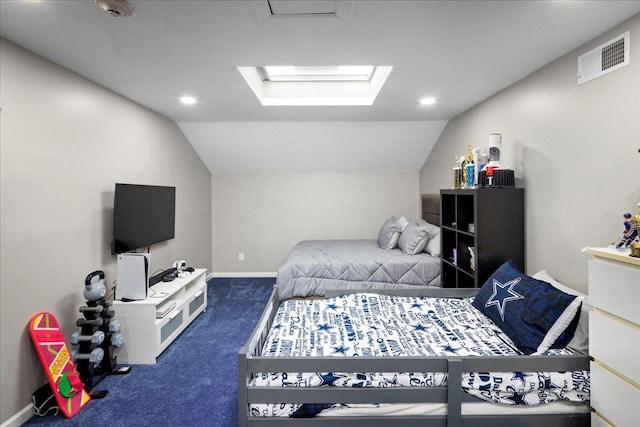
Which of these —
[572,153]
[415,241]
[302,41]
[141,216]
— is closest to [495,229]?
[572,153]

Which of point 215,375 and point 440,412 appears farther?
point 215,375

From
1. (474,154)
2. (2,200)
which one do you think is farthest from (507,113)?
(2,200)

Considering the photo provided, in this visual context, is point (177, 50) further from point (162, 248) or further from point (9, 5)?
point (162, 248)

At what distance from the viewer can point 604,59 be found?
1.96 m

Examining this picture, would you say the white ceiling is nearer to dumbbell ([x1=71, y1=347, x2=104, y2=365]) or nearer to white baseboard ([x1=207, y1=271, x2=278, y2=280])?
A: dumbbell ([x1=71, y1=347, x2=104, y2=365])

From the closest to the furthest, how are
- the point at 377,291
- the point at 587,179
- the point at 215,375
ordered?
1. the point at 587,179
2. the point at 215,375
3. the point at 377,291

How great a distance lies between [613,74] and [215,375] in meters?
3.30

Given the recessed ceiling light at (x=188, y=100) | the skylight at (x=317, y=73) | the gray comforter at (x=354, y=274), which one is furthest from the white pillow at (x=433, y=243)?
the recessed ceiling light at (x=188, y=100)

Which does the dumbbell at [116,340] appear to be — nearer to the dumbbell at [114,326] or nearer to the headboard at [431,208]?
the dumbbell at [114,326]

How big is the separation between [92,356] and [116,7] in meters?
2.22

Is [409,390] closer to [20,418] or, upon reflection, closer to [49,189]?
[20,418]

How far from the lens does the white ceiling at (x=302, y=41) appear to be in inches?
66.2

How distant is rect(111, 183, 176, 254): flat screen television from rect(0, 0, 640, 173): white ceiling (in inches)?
36.2

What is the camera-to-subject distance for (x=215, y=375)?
8.39ft
